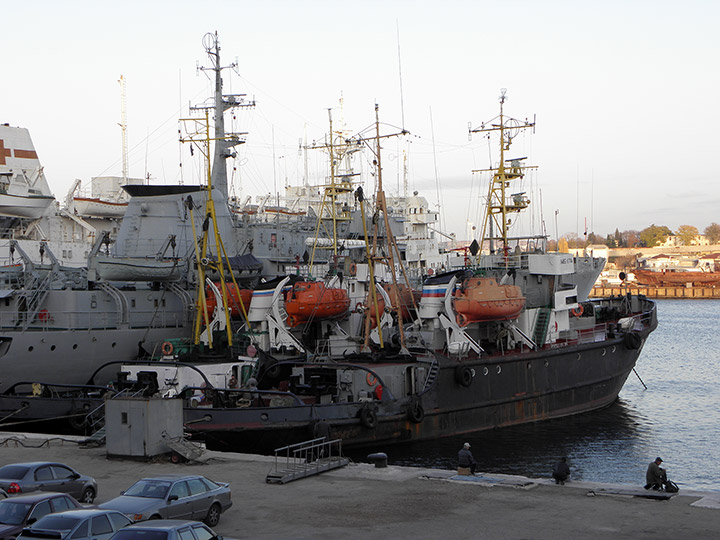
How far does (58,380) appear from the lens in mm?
27781

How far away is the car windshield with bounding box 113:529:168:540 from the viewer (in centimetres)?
949

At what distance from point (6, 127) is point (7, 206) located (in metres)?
7.52

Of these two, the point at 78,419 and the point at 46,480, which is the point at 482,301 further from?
the point at 46,480

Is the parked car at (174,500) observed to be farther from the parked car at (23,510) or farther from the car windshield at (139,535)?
the car windshield at (139,535)

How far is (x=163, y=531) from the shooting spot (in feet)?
31.3

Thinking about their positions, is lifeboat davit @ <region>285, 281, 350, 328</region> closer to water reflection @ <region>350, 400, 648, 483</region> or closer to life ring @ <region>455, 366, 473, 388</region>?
life ring @ <region>455, 366, 473, 388</region>

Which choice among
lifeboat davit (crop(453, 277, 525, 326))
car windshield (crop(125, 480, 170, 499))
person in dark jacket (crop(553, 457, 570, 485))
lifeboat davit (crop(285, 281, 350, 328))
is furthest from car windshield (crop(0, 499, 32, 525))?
lifeboat davit (crop(453, 277, 525, 326))

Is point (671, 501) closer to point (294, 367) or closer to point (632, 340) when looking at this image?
point (294, 367)

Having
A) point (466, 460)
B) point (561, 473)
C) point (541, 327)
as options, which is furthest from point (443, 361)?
point (561, 473)

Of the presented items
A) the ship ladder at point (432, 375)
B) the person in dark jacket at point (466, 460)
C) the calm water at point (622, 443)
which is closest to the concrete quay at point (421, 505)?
the person in dark jacket at point (466, 460)

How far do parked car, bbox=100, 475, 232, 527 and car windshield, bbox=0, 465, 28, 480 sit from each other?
2.04 meters

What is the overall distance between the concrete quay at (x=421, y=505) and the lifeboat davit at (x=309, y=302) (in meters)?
11.5

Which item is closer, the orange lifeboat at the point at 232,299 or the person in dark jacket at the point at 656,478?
the person in dark jacket at the point at 656,478

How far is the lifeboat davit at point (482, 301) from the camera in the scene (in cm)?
2722
